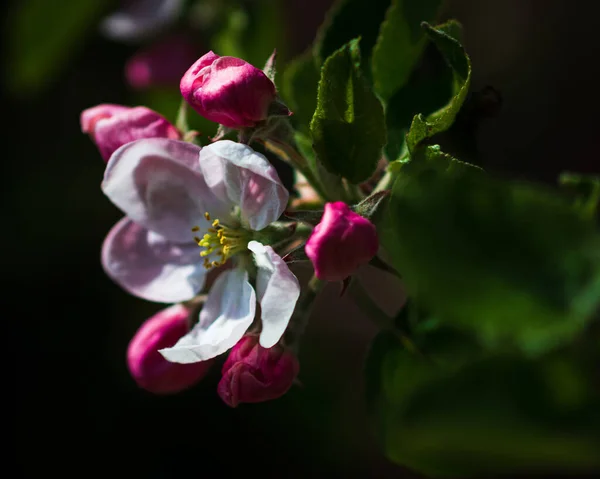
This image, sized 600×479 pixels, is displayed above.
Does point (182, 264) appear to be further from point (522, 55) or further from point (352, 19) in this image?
point (522, 55)

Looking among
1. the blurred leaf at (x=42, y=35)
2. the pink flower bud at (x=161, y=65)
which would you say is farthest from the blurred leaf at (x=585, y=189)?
the blurred leaf at (x=42, y=35)

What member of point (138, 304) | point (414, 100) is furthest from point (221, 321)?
point (138, 304)

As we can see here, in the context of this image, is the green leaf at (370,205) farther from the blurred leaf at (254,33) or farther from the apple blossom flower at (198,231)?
the blurred leaf at (254,33)

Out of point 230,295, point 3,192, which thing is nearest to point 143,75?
point 230,295

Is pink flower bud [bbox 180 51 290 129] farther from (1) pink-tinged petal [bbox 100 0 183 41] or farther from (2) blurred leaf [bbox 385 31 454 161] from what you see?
(1) pink-tinged petal [bbox 100 0 183 41]

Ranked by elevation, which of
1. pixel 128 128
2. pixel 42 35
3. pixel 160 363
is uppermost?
pixel 128 128

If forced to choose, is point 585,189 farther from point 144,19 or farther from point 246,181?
point 144,19
